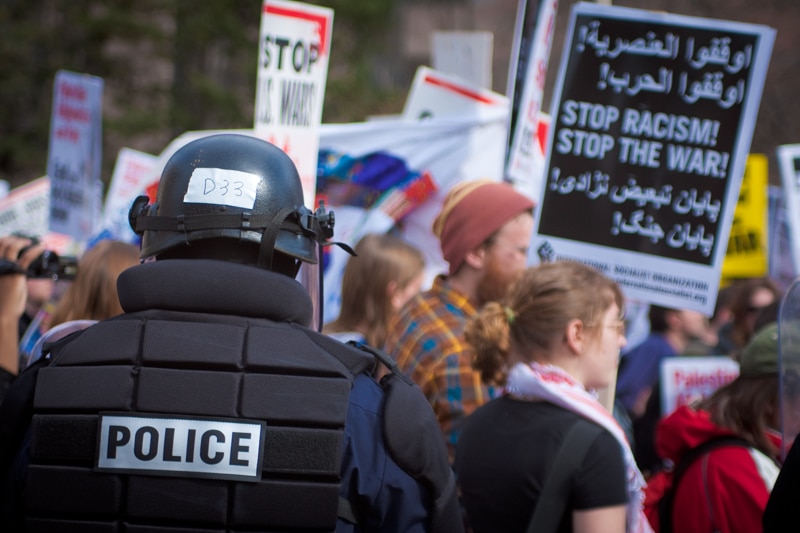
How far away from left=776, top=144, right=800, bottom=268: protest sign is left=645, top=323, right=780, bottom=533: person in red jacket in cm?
239

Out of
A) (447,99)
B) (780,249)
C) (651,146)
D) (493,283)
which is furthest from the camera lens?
(780,249)

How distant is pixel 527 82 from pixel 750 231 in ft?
12.8

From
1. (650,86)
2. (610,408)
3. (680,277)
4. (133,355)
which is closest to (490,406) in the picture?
(610,408)

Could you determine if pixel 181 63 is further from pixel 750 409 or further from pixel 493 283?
pixel 750 409

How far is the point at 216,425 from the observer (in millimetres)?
1861

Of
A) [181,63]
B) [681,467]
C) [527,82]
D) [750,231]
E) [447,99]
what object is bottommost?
[181,63]

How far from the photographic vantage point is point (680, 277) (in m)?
3.98

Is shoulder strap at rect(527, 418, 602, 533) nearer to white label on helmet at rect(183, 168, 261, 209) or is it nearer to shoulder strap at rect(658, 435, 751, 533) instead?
shoulder strap at rect(658, 435, 751, 533)

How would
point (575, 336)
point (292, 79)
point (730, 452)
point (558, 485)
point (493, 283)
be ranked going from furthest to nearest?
point (292, 79) → point (493, 283) → point (730, 452) → point (575, 336) → point (558, 485)

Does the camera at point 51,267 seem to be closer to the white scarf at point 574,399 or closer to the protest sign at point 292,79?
the protest sign at point 292,79

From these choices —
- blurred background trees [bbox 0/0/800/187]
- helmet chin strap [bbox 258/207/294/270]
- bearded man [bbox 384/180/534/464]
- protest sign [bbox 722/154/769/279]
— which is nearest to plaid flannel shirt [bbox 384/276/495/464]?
bearded man [bbox 384/180/534/464]

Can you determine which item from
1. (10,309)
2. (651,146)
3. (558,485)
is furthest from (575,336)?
(10,309)

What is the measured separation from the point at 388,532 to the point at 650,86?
111 inches

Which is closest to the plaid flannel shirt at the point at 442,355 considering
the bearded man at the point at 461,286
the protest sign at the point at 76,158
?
the bearded man at the point at 461,286
